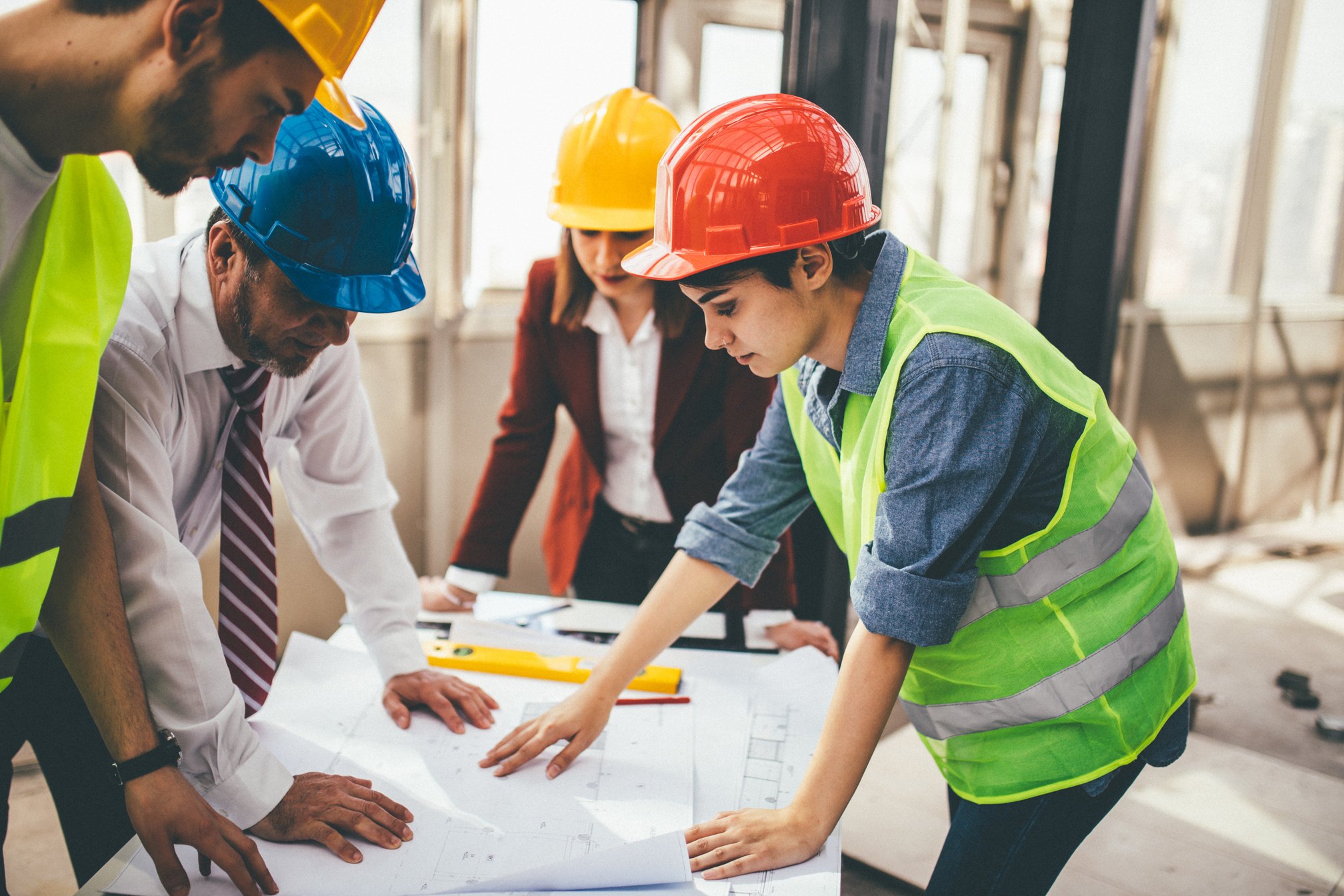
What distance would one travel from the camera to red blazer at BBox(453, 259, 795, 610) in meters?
1.86

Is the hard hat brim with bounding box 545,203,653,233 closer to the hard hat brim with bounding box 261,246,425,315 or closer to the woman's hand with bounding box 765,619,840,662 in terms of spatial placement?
the hard hat brim with bounding box 261,246,425,315

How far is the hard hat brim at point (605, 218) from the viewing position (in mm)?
1738

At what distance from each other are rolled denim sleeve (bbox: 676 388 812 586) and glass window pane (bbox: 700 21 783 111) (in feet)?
8.47

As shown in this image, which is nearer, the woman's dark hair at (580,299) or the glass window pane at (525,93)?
the woman's dark hair at (580,299)

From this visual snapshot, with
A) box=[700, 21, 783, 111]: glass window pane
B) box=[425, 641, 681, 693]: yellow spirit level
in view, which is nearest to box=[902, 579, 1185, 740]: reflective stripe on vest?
box=[425, 641, 681, 693]: yellow spirit level

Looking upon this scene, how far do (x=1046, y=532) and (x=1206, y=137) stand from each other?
5.07 metres

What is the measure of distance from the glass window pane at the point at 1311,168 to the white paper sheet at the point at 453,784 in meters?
5.47

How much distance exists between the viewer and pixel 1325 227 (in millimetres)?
5504

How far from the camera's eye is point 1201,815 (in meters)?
2.50

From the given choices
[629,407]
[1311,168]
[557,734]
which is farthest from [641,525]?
[1311,168]

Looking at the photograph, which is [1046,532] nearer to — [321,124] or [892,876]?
[321,124]

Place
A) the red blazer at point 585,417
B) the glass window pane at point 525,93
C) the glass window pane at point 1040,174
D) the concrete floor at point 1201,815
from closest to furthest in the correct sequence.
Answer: the red blazer at point 585,417
the concrete floor at point 1201,815
the glass window pane at point 525,93
the glass window pane at point 1040,174

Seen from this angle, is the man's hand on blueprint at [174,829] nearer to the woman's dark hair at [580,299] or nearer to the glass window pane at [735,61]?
the woman's dark hair at [580,299]

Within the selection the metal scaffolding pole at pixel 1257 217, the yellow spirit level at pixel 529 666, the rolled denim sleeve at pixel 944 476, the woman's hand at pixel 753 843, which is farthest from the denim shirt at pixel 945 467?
the metal scaffolding pole at pixel 1257 217
